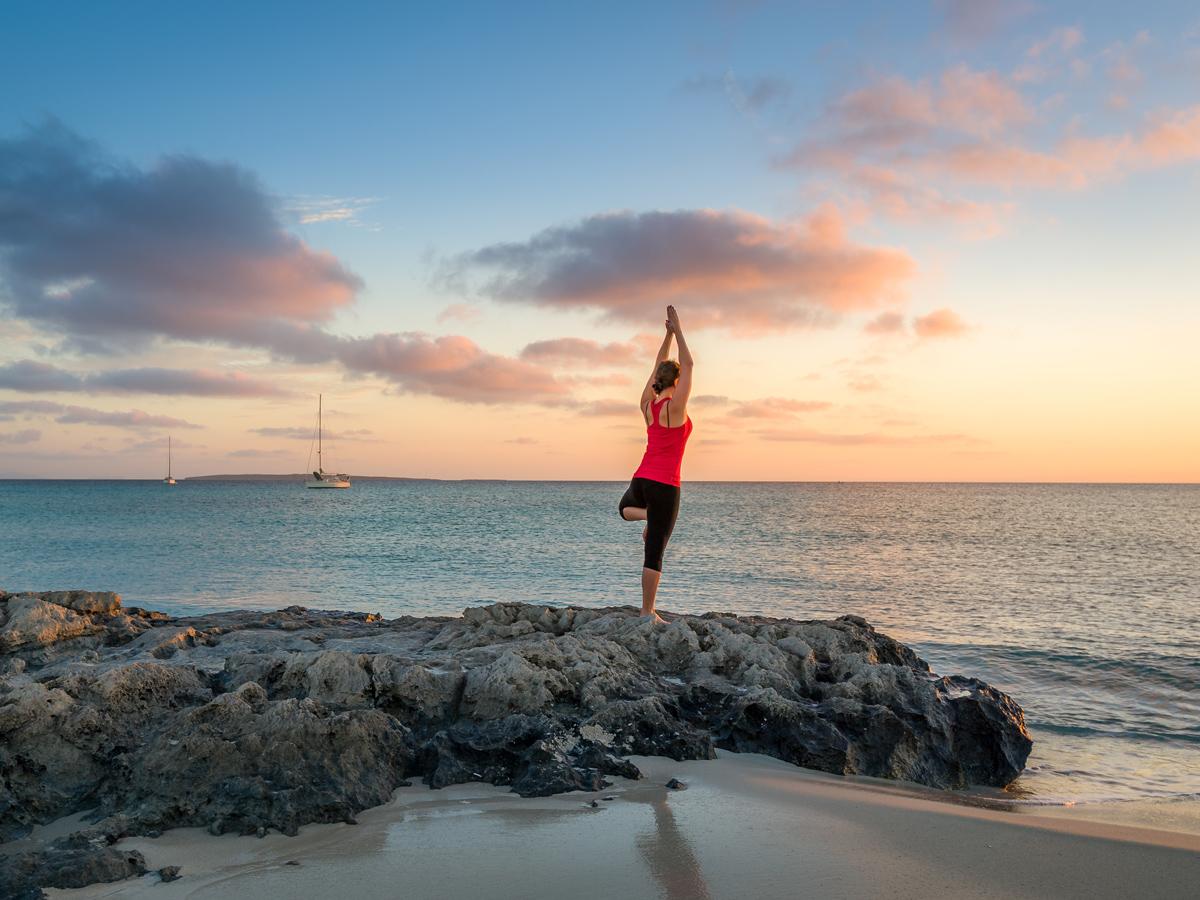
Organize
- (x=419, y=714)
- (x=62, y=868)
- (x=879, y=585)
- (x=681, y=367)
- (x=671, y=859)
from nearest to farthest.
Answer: (x=62, y=868) < (x=671, y=859) < (x=419, y=714) < (x=681, y=367) < (x=879, y=585)

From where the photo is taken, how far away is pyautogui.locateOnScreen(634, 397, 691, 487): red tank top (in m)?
7.75

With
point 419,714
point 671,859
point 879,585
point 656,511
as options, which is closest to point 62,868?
point 419,714

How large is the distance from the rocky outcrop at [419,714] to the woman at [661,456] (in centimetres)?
69

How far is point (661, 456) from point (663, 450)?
0.19ft

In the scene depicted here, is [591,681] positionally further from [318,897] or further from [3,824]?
[3,824]

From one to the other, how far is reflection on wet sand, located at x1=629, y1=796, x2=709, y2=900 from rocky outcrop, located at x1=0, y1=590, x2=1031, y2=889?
2.30 ft

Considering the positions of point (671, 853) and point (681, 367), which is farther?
point (681, 367)

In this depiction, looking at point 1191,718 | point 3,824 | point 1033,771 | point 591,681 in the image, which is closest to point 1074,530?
point 1191,718

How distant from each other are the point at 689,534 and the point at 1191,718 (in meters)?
32.4

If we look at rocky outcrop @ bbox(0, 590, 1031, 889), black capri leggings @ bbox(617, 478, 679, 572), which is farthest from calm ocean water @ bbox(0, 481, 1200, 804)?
black capri leggings @ bbox(617, 478, 679, 572)

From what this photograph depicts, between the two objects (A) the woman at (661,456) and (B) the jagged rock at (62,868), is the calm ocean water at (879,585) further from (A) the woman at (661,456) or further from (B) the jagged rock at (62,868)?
(B) the jagged rock at (62,868)

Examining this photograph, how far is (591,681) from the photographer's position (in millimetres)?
6086

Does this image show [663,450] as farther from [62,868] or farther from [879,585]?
[879,585]

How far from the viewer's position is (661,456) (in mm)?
7805
